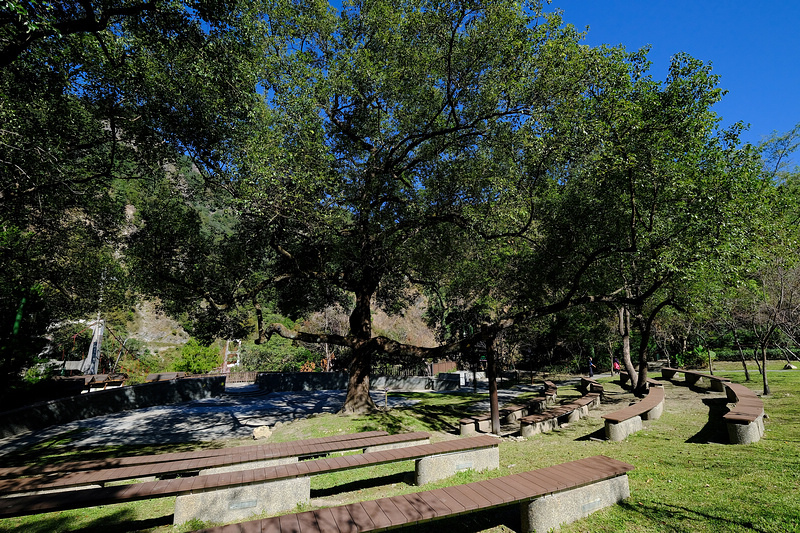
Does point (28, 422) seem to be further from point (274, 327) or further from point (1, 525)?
point (1, 525)

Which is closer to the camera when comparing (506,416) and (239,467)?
(239,467)

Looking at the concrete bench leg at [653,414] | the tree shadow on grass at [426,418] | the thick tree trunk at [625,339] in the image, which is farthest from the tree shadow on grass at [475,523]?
the thick tree trunk at [625,339]

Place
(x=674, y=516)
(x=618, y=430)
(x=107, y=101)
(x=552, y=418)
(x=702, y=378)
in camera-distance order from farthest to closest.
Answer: (x=702, y=378) < (x=552, y=418) < (x=107, y=101) < (x=618, y=430) < (x=674, y=516)

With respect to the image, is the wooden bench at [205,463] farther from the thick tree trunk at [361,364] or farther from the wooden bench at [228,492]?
the thick tree trunk at [361,364]

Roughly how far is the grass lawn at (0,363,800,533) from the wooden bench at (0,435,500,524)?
0.34 meters

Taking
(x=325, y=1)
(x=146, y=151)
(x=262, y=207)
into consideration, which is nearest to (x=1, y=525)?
(x=262, y=207)

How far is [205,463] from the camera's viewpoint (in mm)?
6066

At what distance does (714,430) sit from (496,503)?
8.14 meters

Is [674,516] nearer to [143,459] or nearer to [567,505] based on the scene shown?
[567,505]

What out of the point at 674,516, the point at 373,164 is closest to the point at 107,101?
the point at 373,164

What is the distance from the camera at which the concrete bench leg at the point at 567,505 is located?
4.48 m

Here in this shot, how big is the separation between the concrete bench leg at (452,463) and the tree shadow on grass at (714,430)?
4.77 metres

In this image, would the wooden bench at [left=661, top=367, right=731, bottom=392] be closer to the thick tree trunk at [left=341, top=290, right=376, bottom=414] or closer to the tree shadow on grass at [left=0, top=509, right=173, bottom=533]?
the thick tree trunk at [left=341, top=290, right=376, bottom=414]

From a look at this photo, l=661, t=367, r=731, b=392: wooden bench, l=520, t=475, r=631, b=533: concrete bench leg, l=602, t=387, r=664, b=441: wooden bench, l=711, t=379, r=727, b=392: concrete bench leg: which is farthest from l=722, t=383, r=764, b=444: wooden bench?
l=711, t=379, r=727, b=392: concrete bench leg
